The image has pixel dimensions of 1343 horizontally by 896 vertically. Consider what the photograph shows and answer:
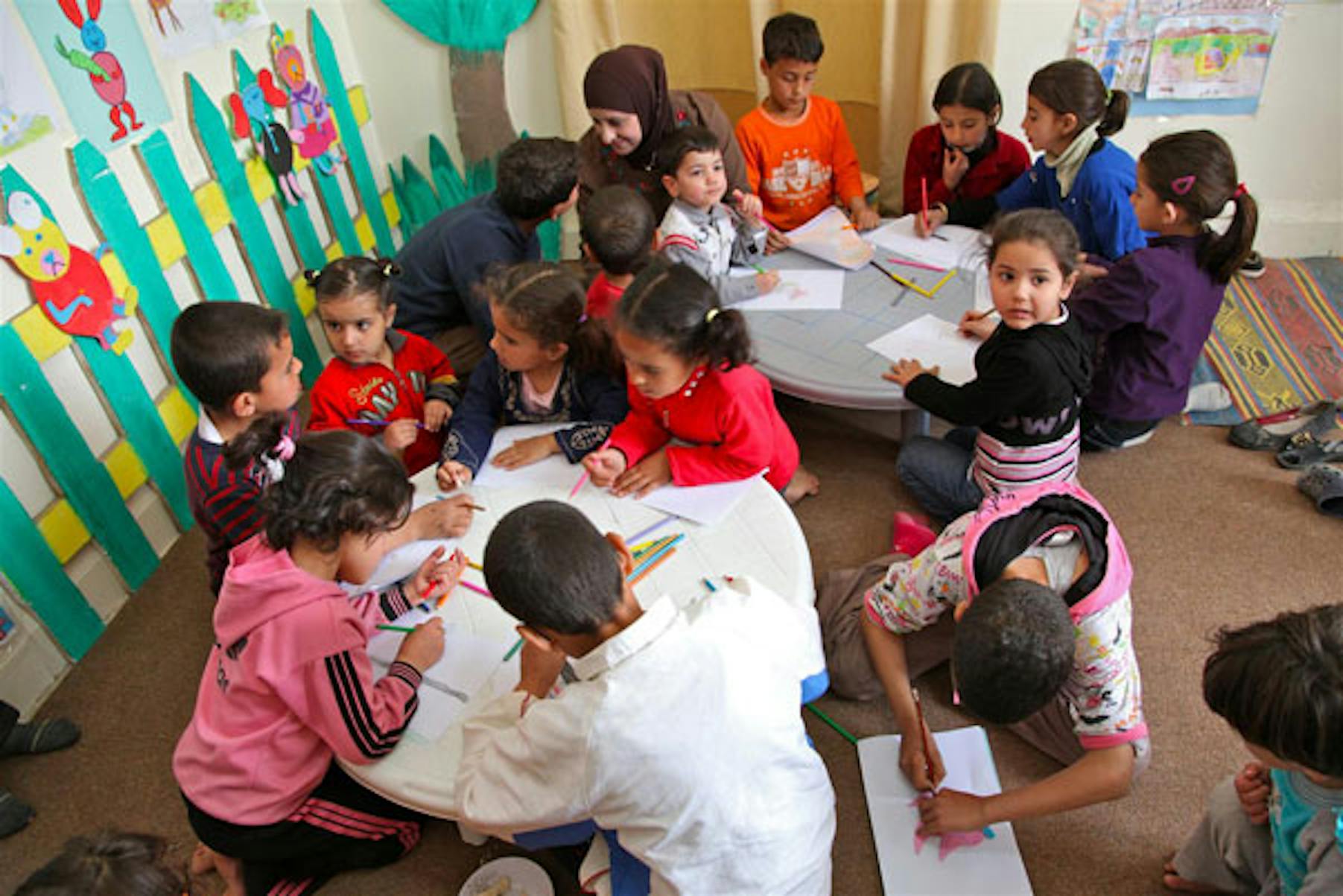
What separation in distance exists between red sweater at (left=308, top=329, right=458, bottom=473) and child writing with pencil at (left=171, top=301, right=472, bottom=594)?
0.26 metres

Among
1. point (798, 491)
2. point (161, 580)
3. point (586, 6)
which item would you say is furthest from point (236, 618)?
point (586, 6)

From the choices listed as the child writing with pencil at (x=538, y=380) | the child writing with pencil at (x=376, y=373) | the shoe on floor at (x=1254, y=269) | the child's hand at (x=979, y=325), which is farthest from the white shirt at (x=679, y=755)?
the shoe on floor at (x=1254, y=269)

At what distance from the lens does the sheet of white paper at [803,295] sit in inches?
94.2

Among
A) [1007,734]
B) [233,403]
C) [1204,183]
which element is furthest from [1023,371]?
[233,403]

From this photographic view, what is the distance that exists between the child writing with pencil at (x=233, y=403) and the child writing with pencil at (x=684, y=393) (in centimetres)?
37

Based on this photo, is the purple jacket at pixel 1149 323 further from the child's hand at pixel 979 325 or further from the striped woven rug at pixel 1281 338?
the striped woven rug at pixel 1281 338

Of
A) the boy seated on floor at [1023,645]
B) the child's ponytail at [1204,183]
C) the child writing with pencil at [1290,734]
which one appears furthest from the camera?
the child's ponytail at [1204,183]

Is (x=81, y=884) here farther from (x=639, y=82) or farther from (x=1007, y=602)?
(x=639, y=82)

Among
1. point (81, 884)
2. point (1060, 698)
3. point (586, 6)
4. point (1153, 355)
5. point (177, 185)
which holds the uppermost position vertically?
point (586, 6)

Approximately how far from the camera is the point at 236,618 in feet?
4.37

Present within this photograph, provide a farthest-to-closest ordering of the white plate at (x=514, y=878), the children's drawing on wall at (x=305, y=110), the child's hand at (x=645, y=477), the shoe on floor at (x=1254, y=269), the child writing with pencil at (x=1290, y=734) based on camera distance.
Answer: the shoe on floor at (x=1254, y=269) < the children's drawing on wall at (x=305, y=110) < the child's hand at (x=645, y=477) < the white plate at (x=514, y=878) < the child writing with pencil at (x=1290, y=734)

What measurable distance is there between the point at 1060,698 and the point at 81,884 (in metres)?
1.59

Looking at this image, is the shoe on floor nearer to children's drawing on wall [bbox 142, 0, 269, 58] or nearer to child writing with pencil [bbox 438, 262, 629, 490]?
child writing with pencil [bbox 438, 262, 629, 490]

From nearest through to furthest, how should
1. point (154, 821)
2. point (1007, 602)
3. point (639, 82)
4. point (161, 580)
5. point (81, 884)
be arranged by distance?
point (81, 884)
point (1007, 602)
point (154, 821)
point (161, 580)
point (639, 82)
